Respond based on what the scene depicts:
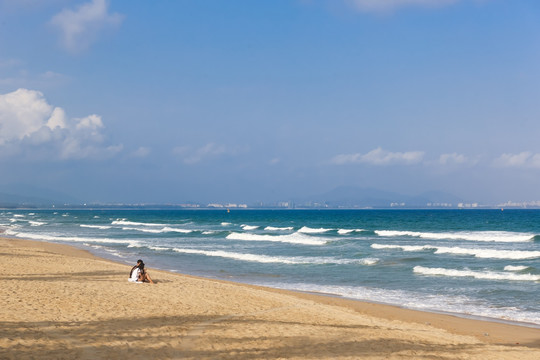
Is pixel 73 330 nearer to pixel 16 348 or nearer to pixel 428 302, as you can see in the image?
pixel 16 348

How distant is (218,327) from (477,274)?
15.8m

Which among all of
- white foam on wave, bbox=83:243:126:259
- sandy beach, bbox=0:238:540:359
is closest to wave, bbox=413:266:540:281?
sandy beach, bbox=0:238:540:359

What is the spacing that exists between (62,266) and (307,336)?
48.5 feet

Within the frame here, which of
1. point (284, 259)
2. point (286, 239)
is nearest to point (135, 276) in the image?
point (284, 259)

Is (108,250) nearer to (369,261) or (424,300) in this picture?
(369,261)

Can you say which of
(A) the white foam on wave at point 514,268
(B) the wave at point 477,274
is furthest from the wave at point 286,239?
(A) the white foam on wave at point 514,268

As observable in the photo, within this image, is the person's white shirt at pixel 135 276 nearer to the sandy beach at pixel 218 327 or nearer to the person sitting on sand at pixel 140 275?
the person sitting on sand at pixel 140 275

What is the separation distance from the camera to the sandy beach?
368 inches

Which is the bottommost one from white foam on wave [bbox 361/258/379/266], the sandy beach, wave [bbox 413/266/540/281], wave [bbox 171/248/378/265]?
wave [bbox 171/248/378/265]

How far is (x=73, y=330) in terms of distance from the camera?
10062mm

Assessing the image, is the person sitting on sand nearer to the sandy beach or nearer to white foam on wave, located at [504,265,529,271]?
the sandy beach

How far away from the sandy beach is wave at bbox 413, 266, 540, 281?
27.7 feet

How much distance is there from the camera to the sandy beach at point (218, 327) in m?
9.35

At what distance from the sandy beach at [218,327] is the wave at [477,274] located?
8456 mm
